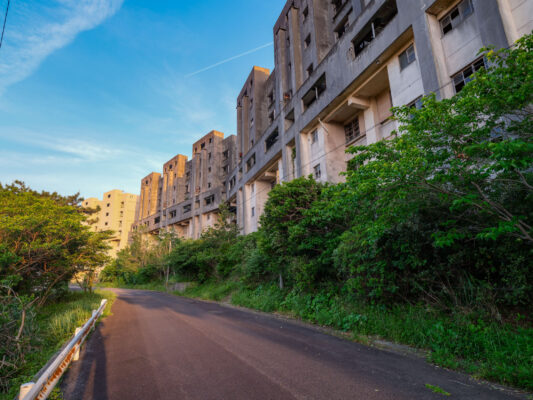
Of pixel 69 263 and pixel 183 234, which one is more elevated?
pixel 183 234

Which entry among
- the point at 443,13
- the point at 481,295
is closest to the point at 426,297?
the point at 481,295

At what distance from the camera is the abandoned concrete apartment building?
416 inches

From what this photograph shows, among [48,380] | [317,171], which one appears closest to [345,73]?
Result: [317,171]

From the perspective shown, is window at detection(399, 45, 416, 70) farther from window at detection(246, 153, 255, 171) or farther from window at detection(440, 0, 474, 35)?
window at detection(246, 153, 255, 171)

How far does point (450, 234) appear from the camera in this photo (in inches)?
212

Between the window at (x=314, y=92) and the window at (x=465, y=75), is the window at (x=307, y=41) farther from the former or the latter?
the window at (x=465, y=75)

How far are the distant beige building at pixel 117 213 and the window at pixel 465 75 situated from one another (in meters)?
72.0

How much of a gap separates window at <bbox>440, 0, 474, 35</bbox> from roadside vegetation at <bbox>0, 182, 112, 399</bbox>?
1757 cm

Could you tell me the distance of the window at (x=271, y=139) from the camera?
86.2 feet

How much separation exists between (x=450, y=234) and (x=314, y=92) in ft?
58.2

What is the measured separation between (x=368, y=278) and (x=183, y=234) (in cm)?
4946

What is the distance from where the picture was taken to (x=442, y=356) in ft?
17.3

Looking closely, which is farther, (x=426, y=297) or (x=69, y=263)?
(x=69, y=263)

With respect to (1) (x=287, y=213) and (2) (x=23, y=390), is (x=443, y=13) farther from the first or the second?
(2) (x=23, y=390)
